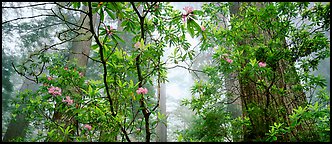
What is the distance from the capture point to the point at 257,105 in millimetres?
2568

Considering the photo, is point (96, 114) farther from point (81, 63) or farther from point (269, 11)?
point (81, 63)

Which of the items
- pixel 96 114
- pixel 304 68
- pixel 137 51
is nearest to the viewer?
pixel 96 114

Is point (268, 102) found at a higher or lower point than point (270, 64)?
lower

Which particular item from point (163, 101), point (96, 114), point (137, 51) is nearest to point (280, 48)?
point (137, 51)

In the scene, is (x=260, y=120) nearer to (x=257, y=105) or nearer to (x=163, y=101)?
(x=257, y=105)

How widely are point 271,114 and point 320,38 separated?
1015 mm

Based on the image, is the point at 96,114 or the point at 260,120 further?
the point at 260,120

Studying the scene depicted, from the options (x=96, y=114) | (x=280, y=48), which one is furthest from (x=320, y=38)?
(x=96, y=114)

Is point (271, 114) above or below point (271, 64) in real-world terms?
below

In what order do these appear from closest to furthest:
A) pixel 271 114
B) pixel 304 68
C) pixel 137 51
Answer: pixel 137 51 < pixel 271 114 < pixel 304 68

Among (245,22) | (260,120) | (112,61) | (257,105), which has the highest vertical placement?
(245,22)

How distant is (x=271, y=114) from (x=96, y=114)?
5.89ft

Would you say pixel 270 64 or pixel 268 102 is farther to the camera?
pixel 270 64

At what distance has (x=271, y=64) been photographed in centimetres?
251
